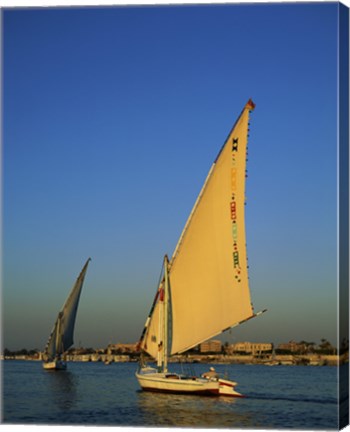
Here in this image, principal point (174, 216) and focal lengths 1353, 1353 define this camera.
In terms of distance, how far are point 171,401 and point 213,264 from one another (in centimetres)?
190

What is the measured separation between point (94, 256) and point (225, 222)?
1.85 m

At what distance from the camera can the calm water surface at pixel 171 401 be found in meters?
15.9

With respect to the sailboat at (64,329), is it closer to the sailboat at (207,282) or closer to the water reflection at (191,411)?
the sailboat at (207,282)

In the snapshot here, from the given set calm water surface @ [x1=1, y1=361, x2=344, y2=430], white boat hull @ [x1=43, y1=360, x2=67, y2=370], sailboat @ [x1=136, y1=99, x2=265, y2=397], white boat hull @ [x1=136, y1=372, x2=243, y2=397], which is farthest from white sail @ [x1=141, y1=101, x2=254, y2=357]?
white boat hull @ [x1=43, y1=360, x2=67, y2=370]

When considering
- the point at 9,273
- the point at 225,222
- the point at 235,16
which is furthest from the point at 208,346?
the point at 235,16

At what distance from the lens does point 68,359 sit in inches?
784

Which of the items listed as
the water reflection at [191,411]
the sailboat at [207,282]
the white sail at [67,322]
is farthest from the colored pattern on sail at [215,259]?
the white sail at [67,322]

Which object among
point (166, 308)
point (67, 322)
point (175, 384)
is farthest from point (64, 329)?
point (175, 384)

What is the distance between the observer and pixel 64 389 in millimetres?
17047

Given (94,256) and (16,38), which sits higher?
(16,38)

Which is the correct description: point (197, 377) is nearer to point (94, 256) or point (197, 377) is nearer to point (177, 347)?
point (177, 347)

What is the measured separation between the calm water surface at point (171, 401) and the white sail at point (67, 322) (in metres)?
0.46

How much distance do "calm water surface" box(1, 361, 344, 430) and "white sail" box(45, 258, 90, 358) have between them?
0.46m

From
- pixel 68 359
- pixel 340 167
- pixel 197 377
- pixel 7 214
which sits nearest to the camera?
pixel 340 167
